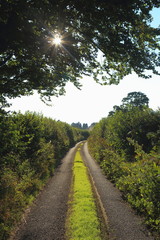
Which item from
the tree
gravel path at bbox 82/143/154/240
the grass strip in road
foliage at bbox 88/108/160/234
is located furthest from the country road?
the tree

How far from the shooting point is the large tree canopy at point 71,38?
20.8ft

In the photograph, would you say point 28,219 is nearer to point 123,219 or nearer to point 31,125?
point 123,219

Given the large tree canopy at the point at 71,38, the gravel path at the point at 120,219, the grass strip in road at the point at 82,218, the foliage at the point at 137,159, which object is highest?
the large tree canopy at the point at 71,38

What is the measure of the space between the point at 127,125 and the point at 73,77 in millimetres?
8690

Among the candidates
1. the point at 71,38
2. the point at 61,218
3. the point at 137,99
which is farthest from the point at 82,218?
the point at 137,99

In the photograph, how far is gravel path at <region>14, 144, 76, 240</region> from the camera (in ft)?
23.7

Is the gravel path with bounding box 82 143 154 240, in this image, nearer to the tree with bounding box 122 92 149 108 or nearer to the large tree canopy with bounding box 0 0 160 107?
the large tree canopy with bounding box 0 0 160 107

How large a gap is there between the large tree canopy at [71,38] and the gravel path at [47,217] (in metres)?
6.82

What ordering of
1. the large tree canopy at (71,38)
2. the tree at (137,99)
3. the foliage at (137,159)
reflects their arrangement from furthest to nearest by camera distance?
1. the tree at (137,99)
2. the foliage at (137,159)
3. the large tree canopy at (71,38)

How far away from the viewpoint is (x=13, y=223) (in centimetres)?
794

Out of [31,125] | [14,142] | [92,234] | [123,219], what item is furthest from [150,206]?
[31,125]

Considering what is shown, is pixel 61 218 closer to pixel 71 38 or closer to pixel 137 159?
pixel 137 159

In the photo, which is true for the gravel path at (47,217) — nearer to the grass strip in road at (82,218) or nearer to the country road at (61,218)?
the country road at (61,218)

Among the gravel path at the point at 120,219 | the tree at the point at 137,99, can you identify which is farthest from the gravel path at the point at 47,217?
the tree at the point at 137,99
